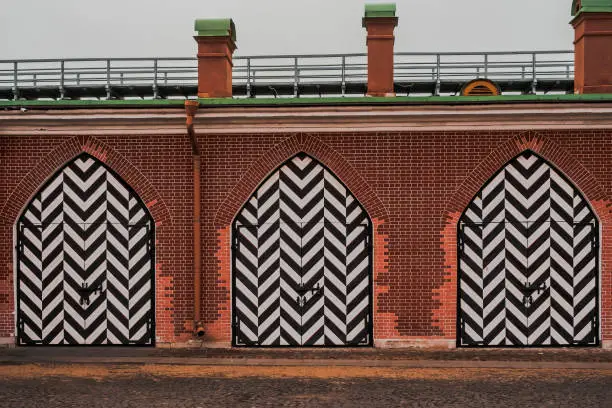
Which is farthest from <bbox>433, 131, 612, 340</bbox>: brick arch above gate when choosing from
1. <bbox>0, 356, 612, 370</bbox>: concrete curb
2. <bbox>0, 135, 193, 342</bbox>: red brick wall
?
<bbox>0, 135, 193, 342</bbox>: red brick wall

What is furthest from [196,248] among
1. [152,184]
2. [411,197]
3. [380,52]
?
[380,52]

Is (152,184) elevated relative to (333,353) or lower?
elevated

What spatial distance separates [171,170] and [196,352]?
3.30 metres

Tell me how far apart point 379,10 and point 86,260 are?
7.17 meters

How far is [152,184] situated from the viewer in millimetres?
11828

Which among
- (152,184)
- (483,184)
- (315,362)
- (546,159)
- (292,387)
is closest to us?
(292,387)

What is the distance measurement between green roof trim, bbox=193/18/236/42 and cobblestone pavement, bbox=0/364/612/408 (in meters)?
6.10

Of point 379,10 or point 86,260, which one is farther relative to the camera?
point 379,10

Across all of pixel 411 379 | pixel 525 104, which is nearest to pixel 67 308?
pixel 411 379

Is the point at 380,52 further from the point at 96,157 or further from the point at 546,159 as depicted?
the point at 96,157

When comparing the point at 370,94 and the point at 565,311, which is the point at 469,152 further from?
the point at 565,311

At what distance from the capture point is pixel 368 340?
1173 cm

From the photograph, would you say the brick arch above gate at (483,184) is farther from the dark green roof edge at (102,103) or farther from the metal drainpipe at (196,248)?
the dark green roof edge at (102,103)

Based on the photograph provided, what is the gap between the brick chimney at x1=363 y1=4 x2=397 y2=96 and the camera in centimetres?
1209
